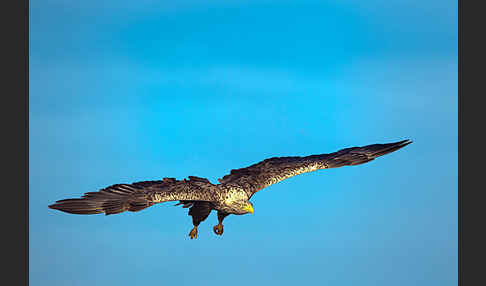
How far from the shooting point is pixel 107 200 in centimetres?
2164

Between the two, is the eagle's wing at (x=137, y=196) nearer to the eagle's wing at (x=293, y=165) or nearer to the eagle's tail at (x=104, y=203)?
the eagle's tail at (x=104, y=203)

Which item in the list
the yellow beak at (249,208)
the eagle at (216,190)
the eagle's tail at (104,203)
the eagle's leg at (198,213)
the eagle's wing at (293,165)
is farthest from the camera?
the eagle's wing at (293,165)

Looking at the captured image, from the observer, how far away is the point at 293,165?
24156 mm

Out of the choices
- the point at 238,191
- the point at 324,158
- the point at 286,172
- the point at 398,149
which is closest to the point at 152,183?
the point at 238,191

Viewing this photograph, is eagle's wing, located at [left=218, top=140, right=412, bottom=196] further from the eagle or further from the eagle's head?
the eagle's head

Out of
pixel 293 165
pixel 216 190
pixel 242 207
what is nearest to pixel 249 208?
pixel 242 207

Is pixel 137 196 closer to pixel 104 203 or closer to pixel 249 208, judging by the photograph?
pixel 104 203

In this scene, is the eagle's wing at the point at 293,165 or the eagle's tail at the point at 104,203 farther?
the eagle's wing at the point at 293,165

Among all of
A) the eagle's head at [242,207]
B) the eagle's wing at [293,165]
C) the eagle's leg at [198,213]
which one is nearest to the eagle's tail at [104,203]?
the eagle's leg at [198,213]

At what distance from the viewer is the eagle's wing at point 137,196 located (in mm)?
21125

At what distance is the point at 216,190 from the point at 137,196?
245cm

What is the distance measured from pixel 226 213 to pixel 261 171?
2.24 m

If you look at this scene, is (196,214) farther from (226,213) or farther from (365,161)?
(365,161)

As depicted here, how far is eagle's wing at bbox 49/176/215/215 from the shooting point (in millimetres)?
21125
